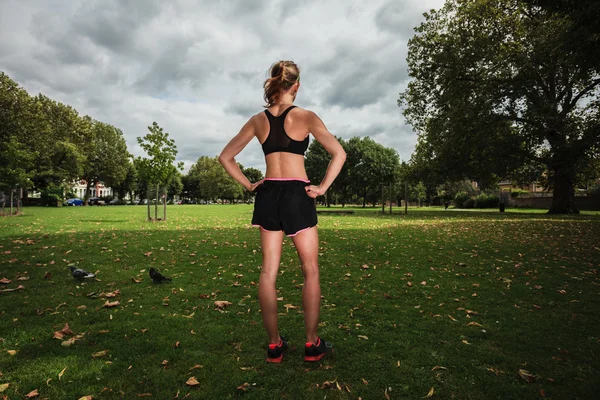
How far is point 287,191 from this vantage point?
10.7 ft

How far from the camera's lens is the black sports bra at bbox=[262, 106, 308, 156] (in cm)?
332

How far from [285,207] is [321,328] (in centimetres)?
202


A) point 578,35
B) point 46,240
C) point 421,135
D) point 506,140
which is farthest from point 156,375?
point 421,135

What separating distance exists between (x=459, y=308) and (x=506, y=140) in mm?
25309

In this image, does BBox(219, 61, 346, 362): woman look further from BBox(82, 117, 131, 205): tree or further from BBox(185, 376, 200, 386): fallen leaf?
BBox(82, 117, 131, 205): tree

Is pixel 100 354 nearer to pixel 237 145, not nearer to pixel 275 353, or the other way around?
pixel 275 353

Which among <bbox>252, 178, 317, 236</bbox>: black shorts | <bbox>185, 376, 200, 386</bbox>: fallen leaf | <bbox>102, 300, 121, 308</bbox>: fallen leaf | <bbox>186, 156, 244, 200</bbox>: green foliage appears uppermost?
<bbox>186, 156, 244, 200</bbox>: green foliage

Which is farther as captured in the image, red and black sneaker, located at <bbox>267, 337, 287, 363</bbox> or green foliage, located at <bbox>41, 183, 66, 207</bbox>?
green foliage, located at <bbox>41, 183, 66, 207</bbox>

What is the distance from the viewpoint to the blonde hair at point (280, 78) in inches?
131

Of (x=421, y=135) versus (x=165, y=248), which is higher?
(x=421, y=135)

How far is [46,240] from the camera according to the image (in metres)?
11.2

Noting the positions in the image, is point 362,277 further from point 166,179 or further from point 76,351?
point 166,179

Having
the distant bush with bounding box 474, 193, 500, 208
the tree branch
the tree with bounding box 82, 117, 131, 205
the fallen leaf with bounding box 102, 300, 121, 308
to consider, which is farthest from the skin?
the tree with bounding box 82, 117, 131, 205

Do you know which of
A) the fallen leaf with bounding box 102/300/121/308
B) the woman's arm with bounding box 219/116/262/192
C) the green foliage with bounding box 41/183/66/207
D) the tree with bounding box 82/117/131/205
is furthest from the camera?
the tree with bounding box 82/117/131/205
